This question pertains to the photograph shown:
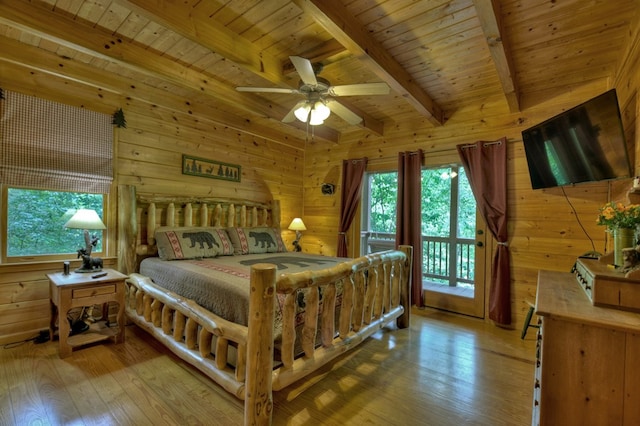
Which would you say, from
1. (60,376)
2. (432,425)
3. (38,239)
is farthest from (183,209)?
(432,425)

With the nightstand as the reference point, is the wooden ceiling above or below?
above

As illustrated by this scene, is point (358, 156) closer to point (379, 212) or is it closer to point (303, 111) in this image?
point (379, 212)

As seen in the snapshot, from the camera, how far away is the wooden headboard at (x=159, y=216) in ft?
9.87

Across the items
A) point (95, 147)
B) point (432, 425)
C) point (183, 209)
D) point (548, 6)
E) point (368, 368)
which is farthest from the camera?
point (183, 209)

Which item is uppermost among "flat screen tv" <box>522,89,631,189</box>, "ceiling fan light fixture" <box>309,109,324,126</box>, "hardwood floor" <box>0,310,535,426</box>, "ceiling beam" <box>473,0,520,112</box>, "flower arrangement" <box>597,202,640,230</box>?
"ceiling beam" <box>473,0,520,112</box>

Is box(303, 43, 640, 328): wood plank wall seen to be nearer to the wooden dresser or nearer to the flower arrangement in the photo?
the flower arrangement

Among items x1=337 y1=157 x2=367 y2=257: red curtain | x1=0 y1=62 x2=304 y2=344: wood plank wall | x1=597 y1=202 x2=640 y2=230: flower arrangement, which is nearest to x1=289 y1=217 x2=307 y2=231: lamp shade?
A: x1=0 y1=62 x2=304 y2=344: wood plank wall

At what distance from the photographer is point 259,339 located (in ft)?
4.90

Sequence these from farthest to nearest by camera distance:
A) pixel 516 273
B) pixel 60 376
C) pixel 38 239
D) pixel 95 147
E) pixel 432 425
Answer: pixel 516 273 < pixel 95 147 < pixel 38 239 < pixel 60 376 < pixel 432 425

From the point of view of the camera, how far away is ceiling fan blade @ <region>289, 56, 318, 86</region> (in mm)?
1871

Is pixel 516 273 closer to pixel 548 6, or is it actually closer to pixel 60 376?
pixel 548 6

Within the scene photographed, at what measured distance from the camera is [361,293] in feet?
7.73

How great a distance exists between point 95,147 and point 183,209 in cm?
110

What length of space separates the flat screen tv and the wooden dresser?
1.44 meters
